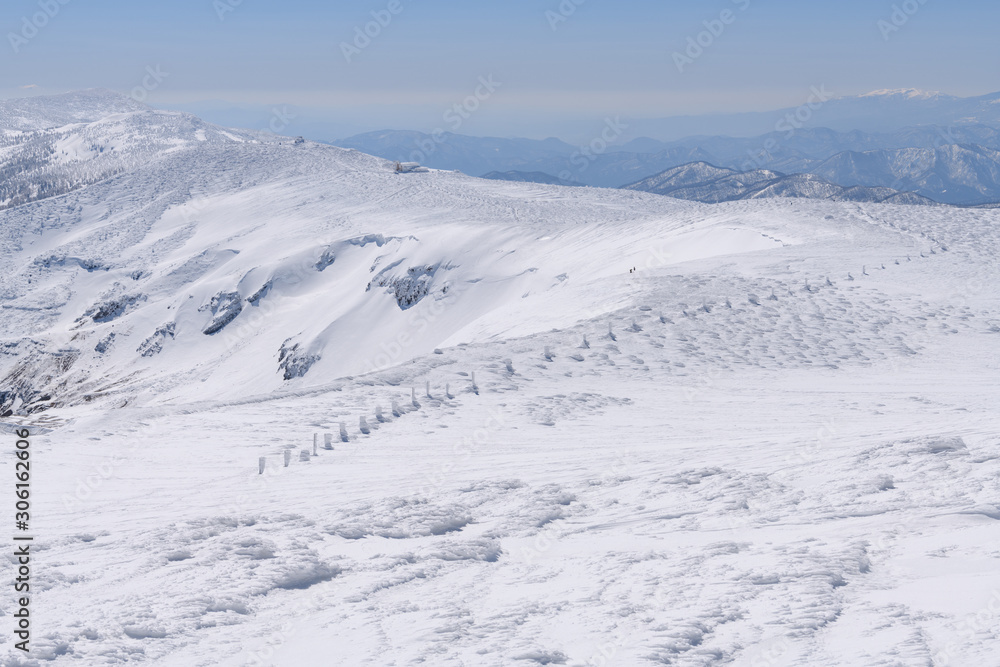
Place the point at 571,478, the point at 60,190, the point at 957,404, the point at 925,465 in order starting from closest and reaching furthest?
the point at 925,465, the point at 571,478, the point at 957,404, the point at 60,190

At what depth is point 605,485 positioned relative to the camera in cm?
1406

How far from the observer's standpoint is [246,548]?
1137 centimetres

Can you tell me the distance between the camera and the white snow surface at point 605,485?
8.88m

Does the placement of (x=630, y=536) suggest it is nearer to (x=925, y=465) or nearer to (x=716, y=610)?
(x=716, y=610)

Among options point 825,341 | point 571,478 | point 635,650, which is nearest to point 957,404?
point 825,341

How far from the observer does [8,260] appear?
87.6 m

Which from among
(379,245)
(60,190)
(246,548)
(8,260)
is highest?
(60,190)

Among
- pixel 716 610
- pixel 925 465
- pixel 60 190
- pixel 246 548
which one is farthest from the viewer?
pixel 60 190

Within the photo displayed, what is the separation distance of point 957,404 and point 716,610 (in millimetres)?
→ 13895

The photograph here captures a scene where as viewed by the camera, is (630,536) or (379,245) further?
(379,245)

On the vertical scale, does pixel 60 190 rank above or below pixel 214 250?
above

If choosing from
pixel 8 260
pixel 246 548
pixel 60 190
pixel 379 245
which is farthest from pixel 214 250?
pixel 60 190

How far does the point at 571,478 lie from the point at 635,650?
6.23m

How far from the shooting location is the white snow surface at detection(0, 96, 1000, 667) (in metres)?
8.88
